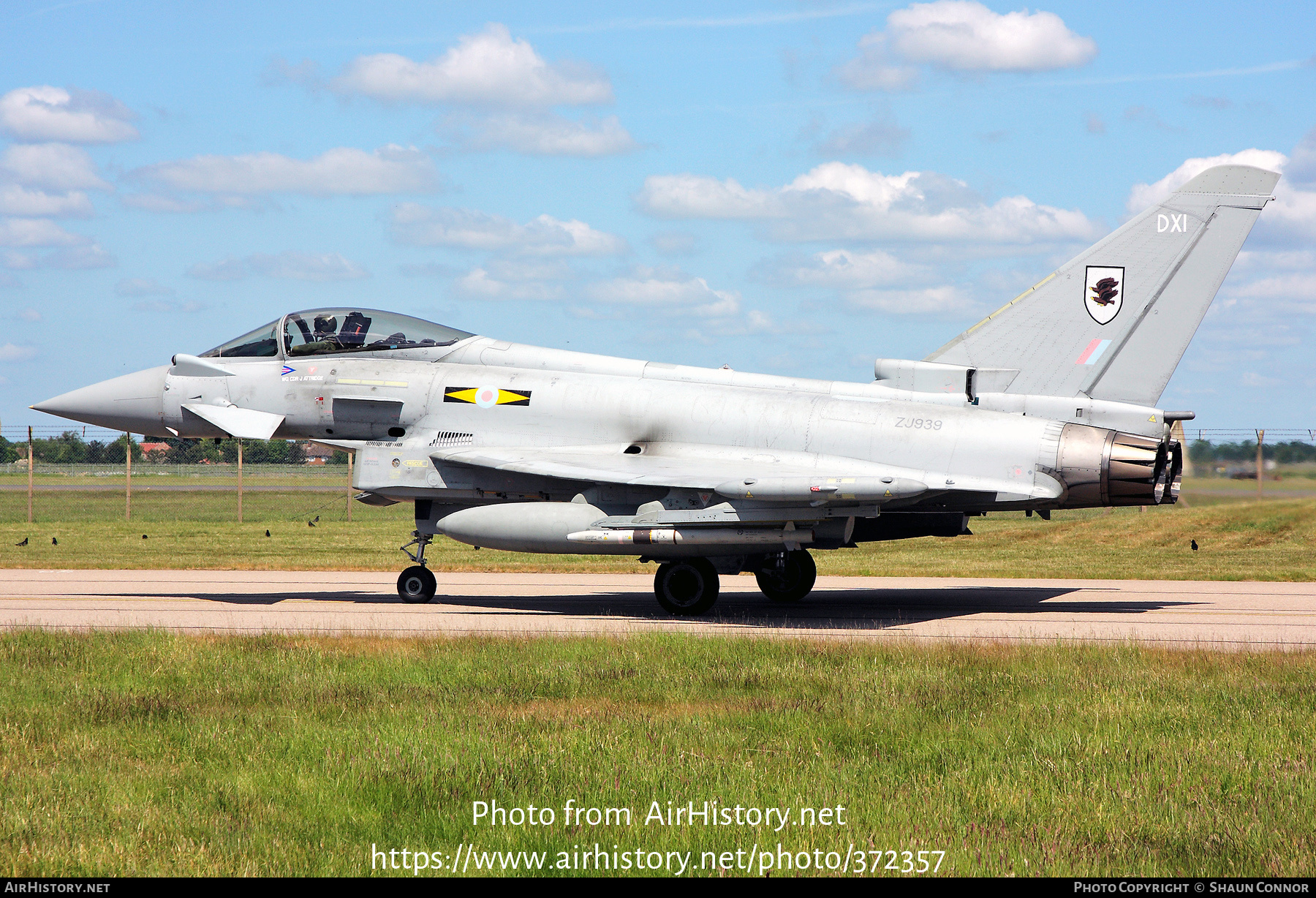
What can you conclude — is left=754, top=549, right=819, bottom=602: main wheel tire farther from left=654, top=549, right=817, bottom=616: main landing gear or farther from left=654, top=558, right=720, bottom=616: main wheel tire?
left=654, top=558, right=720, bottom=616: main wheel tire

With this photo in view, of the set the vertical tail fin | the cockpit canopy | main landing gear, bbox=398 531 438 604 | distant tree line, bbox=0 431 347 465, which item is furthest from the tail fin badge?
distant tree line, bbox=0 431 347 465

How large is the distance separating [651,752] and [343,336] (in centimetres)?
1049

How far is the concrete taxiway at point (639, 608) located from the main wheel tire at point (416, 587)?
0.16m

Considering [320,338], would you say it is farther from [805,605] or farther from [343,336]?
[805,605]

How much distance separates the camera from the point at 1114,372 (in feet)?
45.3

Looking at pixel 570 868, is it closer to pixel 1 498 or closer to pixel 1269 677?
pixel 1269 677

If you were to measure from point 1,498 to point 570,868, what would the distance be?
182ft

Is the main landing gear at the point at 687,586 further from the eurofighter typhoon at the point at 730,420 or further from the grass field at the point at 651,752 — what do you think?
the grass field at the point at 651,752

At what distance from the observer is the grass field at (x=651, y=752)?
537 cm

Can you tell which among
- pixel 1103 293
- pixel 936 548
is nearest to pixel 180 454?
pixel 936 548

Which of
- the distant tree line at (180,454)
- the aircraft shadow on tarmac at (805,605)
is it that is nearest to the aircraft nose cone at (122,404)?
the aircraft shadow on tarmac at (805,605)

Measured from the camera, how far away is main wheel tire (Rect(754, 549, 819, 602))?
16.0m

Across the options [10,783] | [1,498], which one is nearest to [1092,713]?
[10,783]

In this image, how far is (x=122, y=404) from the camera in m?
15.8
